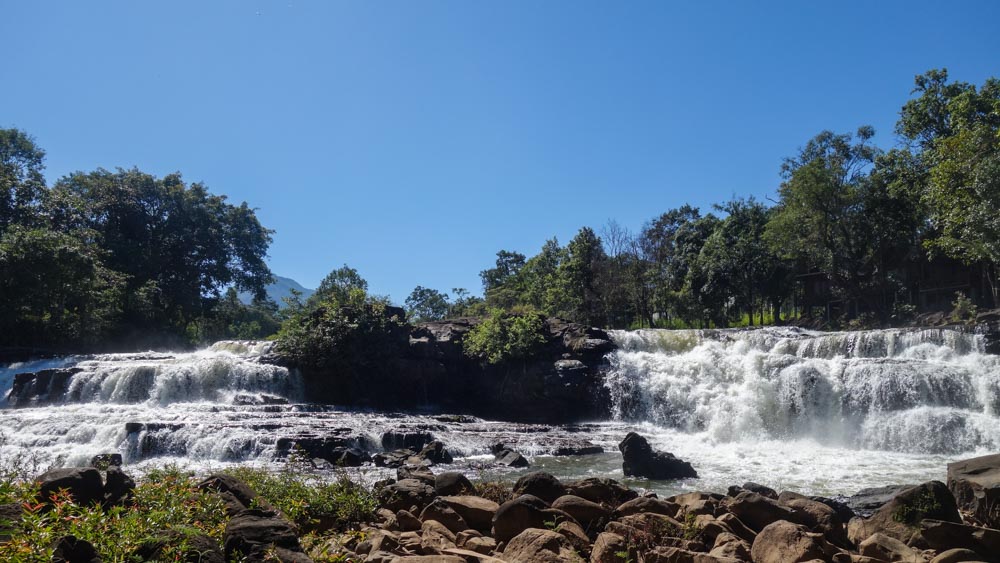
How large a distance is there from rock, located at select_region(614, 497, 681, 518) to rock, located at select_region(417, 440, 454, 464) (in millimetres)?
7658

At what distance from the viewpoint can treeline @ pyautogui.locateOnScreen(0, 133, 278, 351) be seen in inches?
1032

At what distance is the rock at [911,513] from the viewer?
18.7 ft

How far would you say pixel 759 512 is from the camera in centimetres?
633

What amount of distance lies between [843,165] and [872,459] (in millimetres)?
23528

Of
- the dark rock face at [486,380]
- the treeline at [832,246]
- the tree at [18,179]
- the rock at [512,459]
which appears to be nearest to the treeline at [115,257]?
the tree at [18,179]

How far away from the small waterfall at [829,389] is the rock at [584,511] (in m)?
11.7

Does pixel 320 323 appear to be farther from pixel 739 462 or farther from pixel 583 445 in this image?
pixel 739 462

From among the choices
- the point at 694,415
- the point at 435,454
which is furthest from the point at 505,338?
the point at 435,454

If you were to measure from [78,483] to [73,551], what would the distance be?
2830 millimetres

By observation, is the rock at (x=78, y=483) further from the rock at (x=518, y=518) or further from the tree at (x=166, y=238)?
the tree at (x=166, y=238)

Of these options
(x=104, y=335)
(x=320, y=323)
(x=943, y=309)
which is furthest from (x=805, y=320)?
(x=104, y=335)

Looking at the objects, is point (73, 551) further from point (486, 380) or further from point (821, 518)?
point (486, 380)

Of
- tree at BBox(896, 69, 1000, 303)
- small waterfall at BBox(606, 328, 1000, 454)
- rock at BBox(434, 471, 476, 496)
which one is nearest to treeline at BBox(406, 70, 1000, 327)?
tree at BBox(896, 69, 1000, 303)

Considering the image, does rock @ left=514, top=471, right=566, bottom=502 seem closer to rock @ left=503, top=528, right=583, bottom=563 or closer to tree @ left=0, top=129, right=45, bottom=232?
rock @ left=503, top=528, right=583, bottom=563
